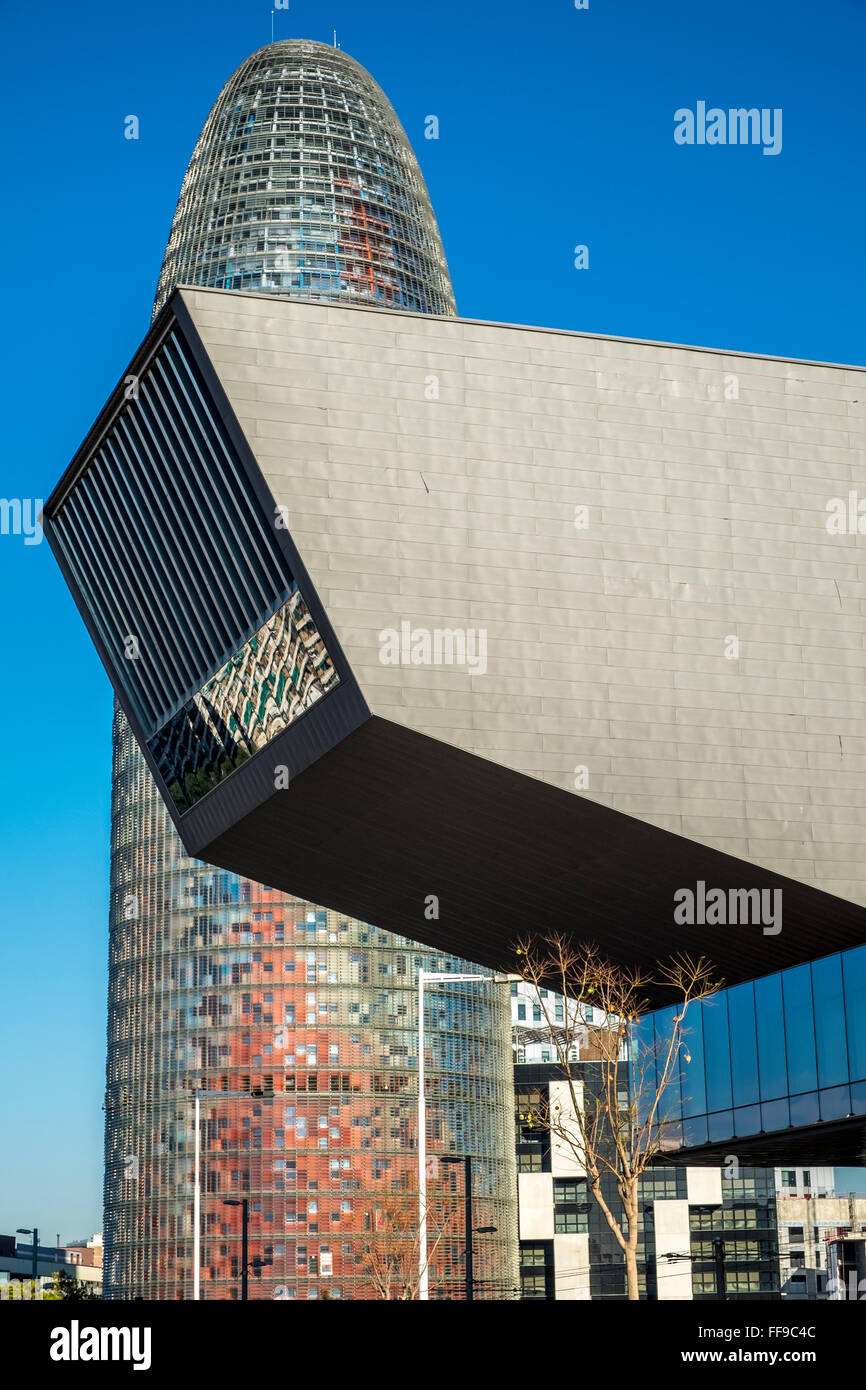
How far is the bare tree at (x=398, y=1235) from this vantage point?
89.4m

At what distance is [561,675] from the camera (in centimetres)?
3244

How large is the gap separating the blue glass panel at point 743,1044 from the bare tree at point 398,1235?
48185 mm

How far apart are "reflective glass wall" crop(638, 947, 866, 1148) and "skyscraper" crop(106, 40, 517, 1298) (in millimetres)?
51645

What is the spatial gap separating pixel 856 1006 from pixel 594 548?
11.9m

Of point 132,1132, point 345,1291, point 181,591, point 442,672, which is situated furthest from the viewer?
point 132,1132

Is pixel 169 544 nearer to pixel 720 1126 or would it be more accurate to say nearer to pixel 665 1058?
pixel 665 1058

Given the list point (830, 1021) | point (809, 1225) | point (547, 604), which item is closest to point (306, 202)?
point (809, 1225)

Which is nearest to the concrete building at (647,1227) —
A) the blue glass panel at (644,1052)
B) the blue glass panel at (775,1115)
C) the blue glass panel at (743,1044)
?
the blue glass panel at (644,1052)

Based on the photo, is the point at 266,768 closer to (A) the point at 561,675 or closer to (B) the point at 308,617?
(B) the point at 308,617

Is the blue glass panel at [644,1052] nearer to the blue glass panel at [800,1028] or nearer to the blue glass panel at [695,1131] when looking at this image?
the blue glass panel at [695,1131]

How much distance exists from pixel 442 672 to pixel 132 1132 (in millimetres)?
81394

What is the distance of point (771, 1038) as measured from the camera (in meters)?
40.0
